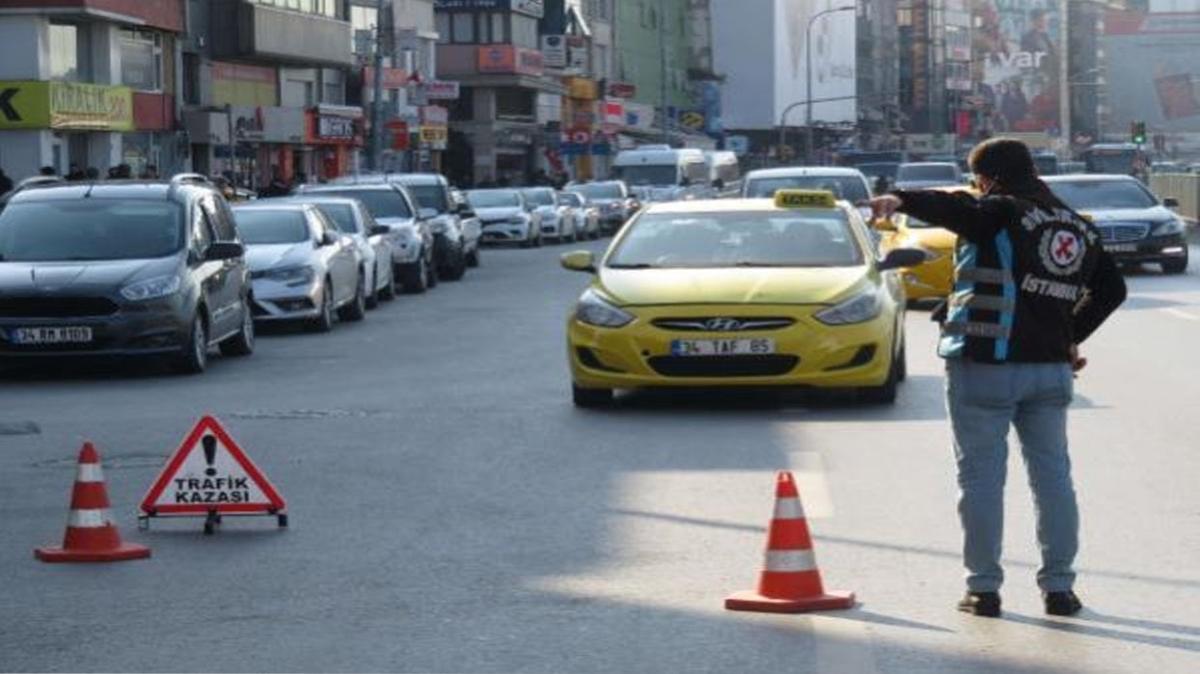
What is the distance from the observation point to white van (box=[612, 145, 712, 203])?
75562 millimetres

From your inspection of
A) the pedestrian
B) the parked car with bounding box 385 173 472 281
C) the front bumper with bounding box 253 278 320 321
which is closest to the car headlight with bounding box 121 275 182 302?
the front bumper with bounding box 253 278 320 321

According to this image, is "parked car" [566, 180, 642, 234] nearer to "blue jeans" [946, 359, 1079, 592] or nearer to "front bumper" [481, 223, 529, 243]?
"front bumper" [481, 223, 529, 243]

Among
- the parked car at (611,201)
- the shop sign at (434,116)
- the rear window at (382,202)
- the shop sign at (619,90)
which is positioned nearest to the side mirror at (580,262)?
the rear window at (382,202)

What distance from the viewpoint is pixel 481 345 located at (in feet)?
81.3

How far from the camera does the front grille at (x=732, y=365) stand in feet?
54.8

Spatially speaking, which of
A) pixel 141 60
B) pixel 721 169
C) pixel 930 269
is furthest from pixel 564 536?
pixel 721 169

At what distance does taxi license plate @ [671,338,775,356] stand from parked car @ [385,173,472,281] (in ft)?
75.8

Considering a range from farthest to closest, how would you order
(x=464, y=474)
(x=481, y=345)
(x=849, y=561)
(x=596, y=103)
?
(x=596, y=103), (x=481, y=345), (x=464, y=474), (x=849, y=561)

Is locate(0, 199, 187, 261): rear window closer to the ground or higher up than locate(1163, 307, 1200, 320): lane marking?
higher up

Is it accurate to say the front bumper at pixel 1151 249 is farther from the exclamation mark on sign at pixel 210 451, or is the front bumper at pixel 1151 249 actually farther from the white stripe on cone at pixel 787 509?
the white stripe on cone at pixel 787 509

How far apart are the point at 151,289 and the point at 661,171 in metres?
56.0

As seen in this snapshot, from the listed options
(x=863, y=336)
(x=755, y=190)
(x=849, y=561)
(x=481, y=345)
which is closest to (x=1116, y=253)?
(x=755, y=190)

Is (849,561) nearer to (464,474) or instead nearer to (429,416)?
(464,474)

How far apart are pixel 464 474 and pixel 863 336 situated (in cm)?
389
